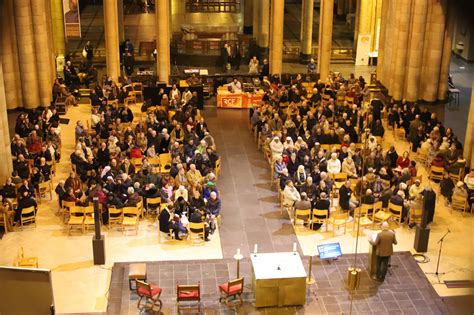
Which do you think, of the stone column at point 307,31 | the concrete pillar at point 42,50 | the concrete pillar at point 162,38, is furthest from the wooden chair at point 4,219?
the stone column at point 307,31

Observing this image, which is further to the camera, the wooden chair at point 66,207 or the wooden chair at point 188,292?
the wooden chair at point 66,207

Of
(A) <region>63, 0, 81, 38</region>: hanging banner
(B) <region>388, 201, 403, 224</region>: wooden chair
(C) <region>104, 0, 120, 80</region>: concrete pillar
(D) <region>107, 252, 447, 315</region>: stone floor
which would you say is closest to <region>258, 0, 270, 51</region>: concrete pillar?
(C) <region>104, 0, 120, 80</region>: concrete pillar

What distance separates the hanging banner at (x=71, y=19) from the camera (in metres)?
26.5

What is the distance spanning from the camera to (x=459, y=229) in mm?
18938

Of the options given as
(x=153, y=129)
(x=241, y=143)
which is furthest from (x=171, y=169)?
(x=241, y=143)

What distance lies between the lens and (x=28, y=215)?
18484 millimetres

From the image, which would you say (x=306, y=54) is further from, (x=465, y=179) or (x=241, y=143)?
(x=465, y=179)

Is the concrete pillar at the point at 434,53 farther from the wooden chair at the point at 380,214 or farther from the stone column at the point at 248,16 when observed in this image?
the stone column at the point at 248,16

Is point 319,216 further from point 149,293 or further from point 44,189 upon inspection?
point 44,189

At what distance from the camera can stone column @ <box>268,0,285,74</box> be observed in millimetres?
31578

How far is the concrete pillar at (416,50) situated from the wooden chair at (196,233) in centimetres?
1510

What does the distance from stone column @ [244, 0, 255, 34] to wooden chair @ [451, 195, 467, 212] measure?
2351cm

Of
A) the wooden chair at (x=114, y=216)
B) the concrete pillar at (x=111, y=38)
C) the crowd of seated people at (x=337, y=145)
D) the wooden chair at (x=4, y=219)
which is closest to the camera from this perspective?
the wooden chair at (x=4, y=219)

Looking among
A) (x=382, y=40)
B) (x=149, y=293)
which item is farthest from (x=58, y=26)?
(x=149, y=293)
